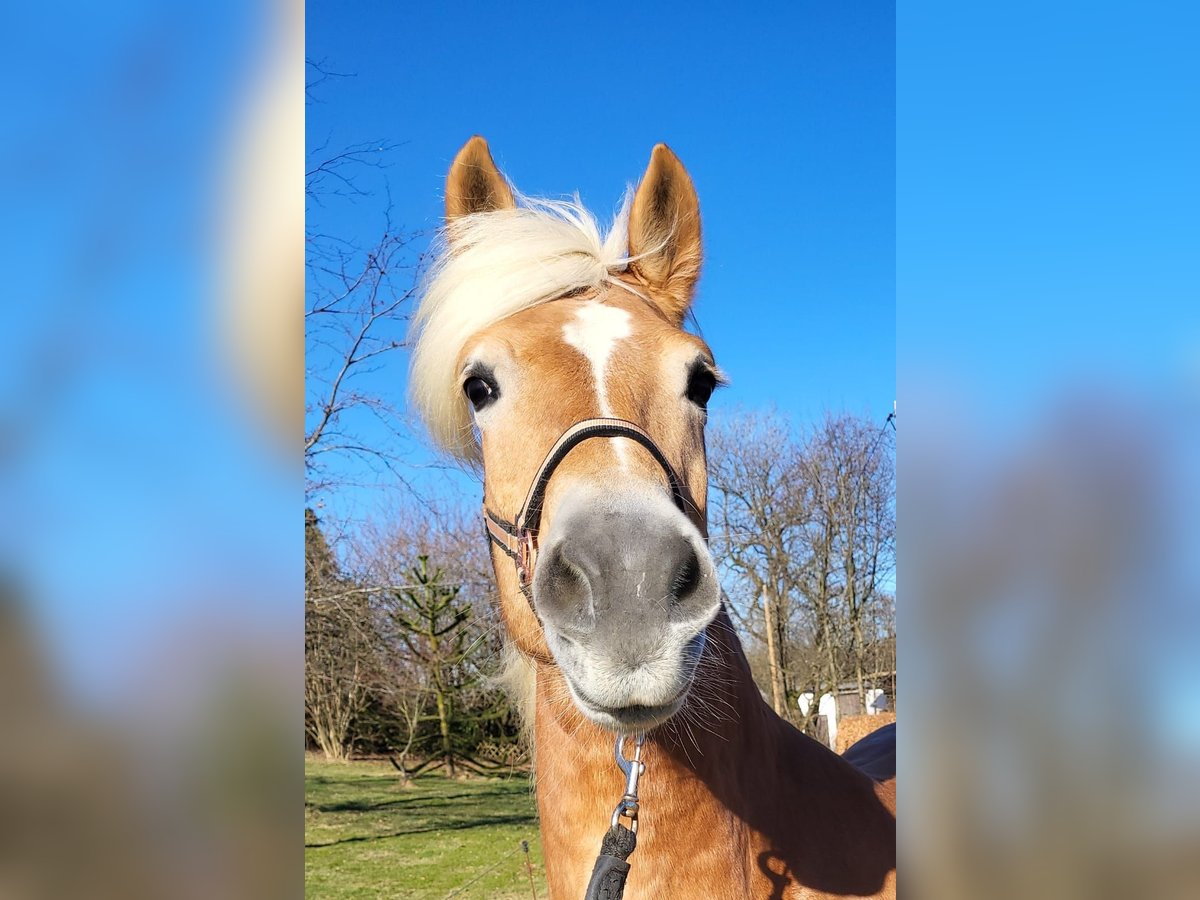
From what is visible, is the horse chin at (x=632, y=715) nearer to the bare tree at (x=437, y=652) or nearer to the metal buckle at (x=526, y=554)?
the metal buckle at (x=526, y=554)

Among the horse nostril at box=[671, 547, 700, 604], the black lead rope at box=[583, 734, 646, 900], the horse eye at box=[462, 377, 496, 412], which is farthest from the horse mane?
the black lead rope at box=[583, 734, 646, 900]

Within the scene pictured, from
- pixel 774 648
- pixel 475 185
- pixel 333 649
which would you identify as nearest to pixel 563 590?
pixel 475 185

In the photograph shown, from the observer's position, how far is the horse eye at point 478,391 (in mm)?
1984

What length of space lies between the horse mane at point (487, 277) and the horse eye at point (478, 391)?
158 millimetres

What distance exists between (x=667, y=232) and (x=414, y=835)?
36.3 ft

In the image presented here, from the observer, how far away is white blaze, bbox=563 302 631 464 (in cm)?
184

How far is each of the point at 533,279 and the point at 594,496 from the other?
2.67 ft

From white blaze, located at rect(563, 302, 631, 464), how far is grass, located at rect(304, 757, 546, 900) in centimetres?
631

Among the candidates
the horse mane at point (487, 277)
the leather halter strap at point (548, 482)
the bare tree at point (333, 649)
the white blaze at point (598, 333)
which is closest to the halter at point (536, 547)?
the leather halter strap at point (548, 482)

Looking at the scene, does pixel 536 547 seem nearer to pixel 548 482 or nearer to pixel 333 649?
pixel 548 482
